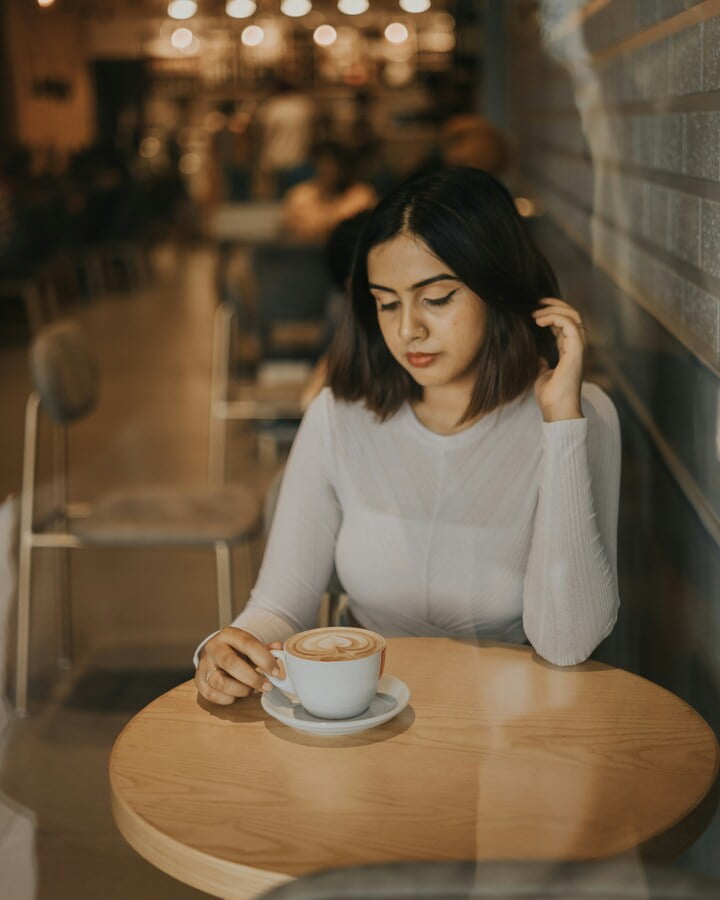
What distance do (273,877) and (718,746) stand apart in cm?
43

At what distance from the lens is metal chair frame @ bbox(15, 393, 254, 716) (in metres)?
2.10

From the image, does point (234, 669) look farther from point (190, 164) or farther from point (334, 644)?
point (190, 164)

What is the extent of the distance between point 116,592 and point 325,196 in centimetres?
256

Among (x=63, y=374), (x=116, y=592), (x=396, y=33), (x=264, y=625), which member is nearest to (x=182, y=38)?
(x=396, y=33)

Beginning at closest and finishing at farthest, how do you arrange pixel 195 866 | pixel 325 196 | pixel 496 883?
1. pixel 496 883
2. pixel 195 866
3. pixel 325 196

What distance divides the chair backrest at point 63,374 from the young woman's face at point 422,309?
1.42 metres

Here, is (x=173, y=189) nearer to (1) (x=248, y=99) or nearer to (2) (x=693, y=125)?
(1) (x=248, y=99)

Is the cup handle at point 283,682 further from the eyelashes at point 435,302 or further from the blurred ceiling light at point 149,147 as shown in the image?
the blurred ceiling light at point 149,147

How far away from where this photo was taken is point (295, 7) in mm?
2809

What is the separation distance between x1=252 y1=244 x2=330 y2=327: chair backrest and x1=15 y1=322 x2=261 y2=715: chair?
218cm

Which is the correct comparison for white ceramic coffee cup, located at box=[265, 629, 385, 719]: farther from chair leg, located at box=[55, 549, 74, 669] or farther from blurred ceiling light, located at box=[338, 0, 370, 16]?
blurred ceiling light, located at box=[338, 0, 370, 16]

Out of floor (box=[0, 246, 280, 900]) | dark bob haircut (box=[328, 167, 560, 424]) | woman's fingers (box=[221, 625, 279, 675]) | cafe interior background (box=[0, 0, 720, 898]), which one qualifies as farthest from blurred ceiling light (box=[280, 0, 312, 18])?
woman's fingers (box=[221, 625, 279, 675])

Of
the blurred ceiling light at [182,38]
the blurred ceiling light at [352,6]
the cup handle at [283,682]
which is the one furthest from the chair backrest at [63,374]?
the cup handle at [283,682]

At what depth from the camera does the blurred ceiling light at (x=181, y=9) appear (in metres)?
2.71
